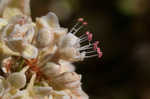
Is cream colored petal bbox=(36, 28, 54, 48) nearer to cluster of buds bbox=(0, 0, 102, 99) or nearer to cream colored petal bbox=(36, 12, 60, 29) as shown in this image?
cluster of buds bbox=(0, 0, 102, 99)

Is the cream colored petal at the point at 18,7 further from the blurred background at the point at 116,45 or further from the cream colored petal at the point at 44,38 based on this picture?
the blurred background at the point at 116,45

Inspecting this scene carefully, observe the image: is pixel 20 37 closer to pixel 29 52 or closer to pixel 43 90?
pixel 29 52

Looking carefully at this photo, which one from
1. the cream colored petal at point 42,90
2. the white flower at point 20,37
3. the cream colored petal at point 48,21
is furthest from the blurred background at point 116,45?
the cream colored petal at point 42,90

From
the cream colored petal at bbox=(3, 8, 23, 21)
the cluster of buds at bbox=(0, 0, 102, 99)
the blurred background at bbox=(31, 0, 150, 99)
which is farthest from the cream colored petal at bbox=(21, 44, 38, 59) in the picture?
the blurred background at bbox=(31, 0, 150, 99)

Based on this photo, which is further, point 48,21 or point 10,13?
point 10,13

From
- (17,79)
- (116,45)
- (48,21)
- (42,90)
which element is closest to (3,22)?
(48,21)

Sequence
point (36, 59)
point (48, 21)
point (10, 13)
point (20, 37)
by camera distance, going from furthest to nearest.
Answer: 1. point (10, 13)
2. point (48, 21)
3. point (36, 59)
4. point (20, 37)

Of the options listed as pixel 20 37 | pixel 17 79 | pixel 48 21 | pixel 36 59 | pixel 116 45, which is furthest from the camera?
pixel 116 45
